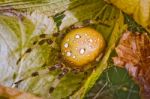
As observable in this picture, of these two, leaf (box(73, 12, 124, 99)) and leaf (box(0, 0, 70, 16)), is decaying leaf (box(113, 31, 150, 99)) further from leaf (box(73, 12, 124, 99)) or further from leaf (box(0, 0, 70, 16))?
leaf (box(0, 0, 70, 16))

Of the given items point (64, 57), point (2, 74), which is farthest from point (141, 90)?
point (2, 74)

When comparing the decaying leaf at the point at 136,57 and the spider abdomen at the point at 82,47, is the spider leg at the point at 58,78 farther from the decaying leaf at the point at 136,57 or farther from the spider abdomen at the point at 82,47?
the decaying leaf at the point at 136,57

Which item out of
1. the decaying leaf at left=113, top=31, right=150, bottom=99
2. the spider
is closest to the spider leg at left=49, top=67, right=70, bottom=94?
the spider

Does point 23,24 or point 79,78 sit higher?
point 23,24

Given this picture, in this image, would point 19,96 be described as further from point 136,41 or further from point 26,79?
point 136,41

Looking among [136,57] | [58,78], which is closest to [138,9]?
[136,57]

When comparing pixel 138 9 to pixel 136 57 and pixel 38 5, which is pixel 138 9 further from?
pixel 38 5
